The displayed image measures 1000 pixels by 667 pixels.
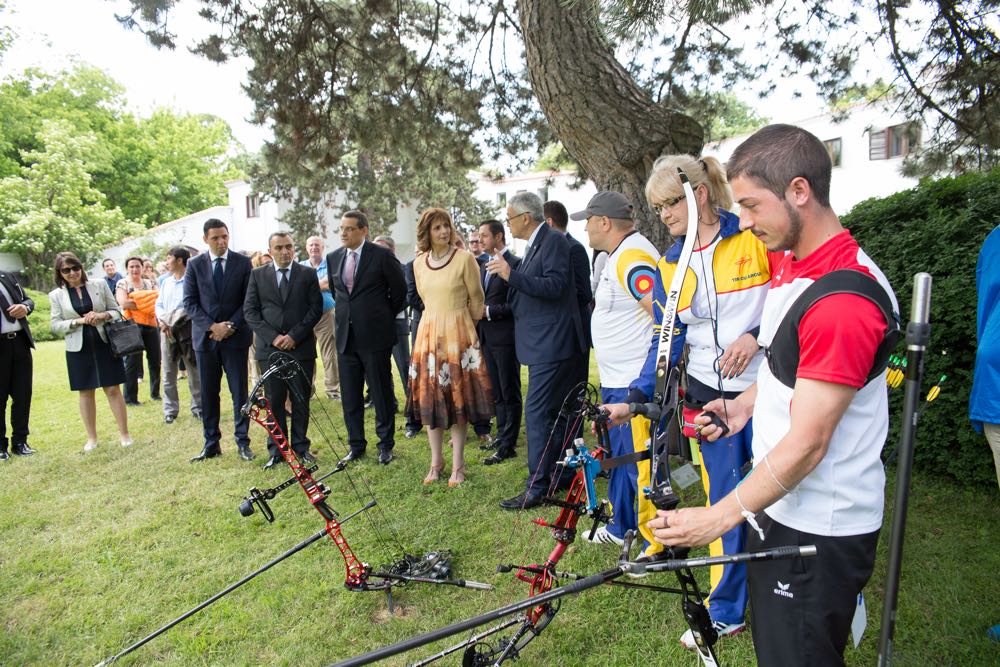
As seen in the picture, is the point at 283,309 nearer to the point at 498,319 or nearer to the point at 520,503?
the point at 498,319

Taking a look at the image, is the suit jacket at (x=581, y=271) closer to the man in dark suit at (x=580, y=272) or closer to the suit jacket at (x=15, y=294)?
the man in dark suit at (x=580, y=272)

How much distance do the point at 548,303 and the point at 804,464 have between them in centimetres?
281

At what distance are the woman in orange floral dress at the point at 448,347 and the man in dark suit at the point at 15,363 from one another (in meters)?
4.28

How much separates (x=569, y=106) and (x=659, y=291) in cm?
301

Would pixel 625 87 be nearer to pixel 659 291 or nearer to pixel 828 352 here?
pixel 659 291

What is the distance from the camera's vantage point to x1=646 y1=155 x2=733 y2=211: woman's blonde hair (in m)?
2.43

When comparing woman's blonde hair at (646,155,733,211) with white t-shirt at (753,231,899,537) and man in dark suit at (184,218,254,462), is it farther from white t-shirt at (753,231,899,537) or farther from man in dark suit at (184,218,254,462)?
man in dark suit at (184,218,254,462)

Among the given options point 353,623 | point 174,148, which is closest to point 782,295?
point 353,623

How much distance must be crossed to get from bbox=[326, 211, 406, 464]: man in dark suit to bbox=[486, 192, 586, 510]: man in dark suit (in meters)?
1.55

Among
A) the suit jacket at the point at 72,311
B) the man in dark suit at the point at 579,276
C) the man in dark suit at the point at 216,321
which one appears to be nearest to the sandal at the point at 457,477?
the man in dark suit at the point at 579,276

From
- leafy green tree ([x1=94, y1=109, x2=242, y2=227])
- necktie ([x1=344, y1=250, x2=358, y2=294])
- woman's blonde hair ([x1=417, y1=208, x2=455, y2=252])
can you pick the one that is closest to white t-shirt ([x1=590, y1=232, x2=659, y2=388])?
woman's blonde hair ([x1=417, y1=208, x2=455, y2=252])

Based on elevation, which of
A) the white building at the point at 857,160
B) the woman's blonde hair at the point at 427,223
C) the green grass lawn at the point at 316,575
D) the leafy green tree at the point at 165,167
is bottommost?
the green grass lawn at the point at 316,575

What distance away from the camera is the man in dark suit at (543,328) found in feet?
13.1

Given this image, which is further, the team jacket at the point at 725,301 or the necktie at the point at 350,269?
the necktie at the point at 350,269
